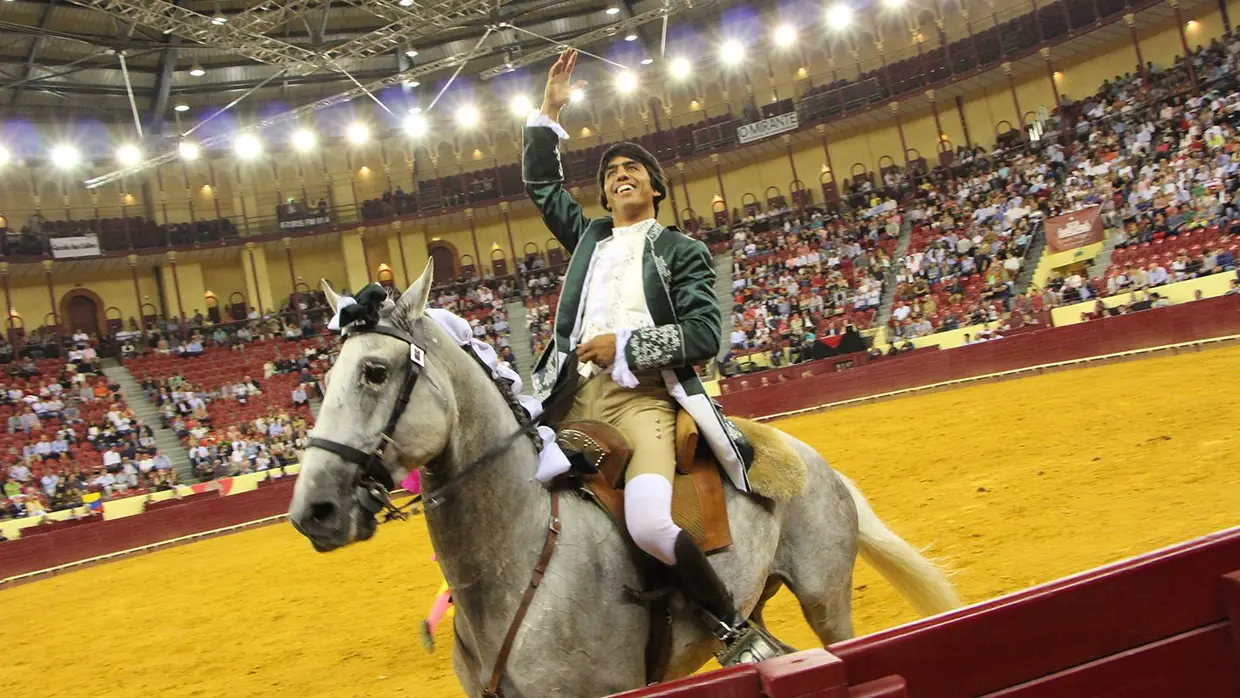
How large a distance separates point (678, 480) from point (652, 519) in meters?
0.29

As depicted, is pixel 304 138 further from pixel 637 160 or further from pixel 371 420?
pixel 371 420

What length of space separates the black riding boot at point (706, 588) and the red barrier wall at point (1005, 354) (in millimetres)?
14476

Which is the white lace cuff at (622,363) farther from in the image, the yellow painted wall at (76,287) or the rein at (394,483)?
the yellow painted wall at (76,287)

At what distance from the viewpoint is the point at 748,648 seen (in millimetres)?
2240

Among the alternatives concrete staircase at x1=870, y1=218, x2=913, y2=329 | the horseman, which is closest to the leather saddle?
the horseman

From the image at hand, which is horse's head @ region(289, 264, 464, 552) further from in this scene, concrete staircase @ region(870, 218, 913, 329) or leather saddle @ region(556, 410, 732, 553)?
concrete staircase @ region(870, 218, 913, 329)

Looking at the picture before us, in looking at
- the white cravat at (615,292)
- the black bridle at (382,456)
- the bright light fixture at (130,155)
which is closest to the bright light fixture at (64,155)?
the bright light fixture at (130,155)

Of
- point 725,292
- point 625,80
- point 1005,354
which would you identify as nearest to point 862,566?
point 1005,354

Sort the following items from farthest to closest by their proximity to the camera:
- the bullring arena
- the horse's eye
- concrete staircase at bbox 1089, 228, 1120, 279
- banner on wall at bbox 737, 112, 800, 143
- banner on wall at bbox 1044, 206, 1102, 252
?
1. banner on wall at bbox 737, 112, 800, 143
2. banner on wall at bbox 1044, 206, 1102, 252
3. concrete staircase at bbox 1089, 228, 1120, 279
4. the bullring arena
5. the horse's eye

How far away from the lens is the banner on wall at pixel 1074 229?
59.9 ft

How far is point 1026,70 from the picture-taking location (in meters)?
25.2

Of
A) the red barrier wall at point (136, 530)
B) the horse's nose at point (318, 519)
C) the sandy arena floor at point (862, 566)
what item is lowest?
the sandy arena floor at point (862, 566)

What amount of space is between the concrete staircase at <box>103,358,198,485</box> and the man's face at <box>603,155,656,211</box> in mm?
19846

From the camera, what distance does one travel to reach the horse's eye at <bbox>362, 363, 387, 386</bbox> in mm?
1944
